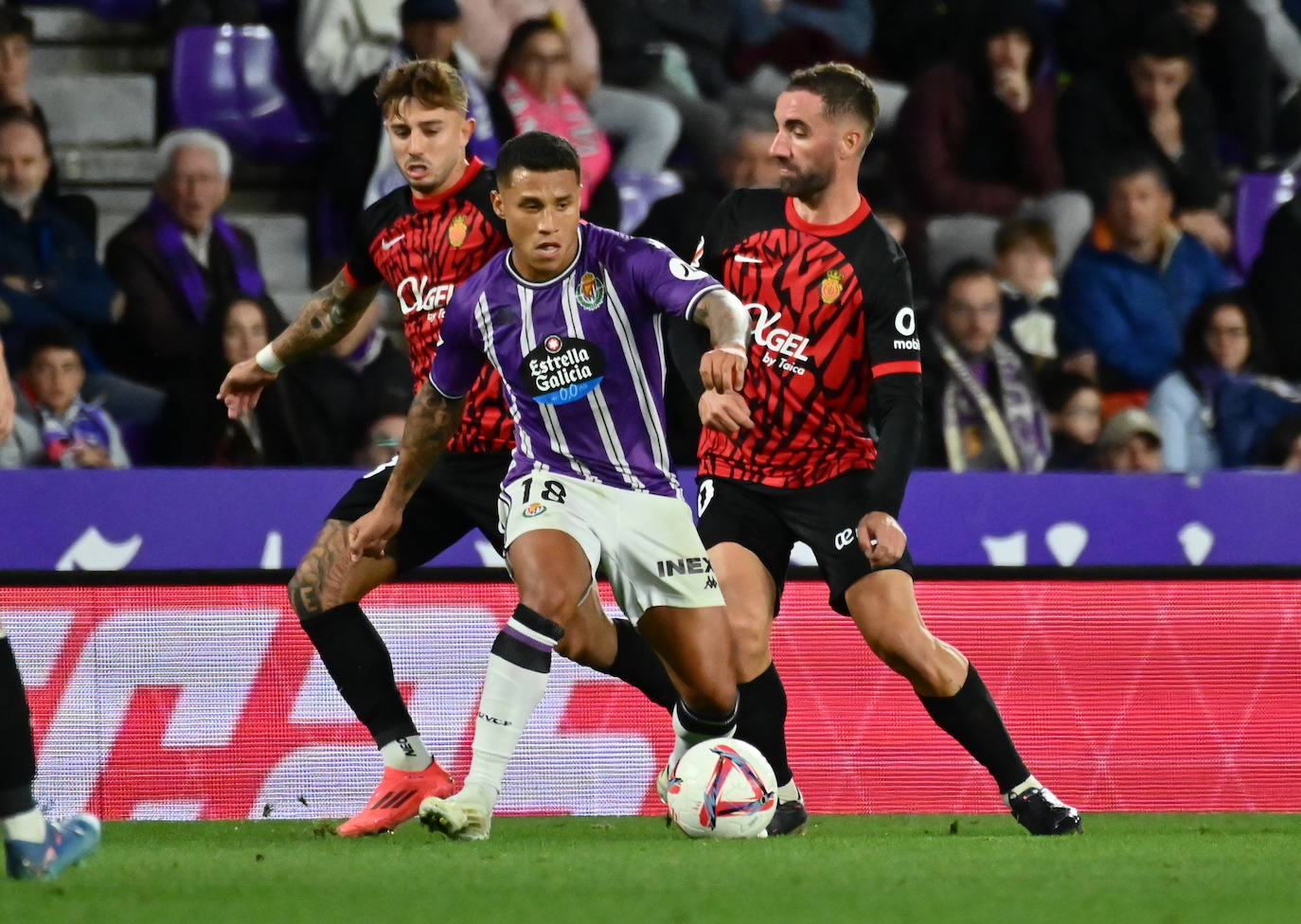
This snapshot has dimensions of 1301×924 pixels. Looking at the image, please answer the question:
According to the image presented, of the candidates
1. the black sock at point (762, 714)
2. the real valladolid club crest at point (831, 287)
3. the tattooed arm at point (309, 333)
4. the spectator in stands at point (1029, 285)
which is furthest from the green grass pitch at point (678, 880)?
the spectator in stands at point (1029, 285)

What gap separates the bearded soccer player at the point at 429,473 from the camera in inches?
222

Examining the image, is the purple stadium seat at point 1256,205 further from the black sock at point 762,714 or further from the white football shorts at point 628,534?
the white football shorts at point 628,534

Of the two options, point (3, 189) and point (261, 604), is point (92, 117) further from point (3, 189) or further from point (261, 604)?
point (261, 604)

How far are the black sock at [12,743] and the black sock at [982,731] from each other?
2.38 m

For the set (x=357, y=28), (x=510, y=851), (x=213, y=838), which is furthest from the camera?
(x=357, y=28)

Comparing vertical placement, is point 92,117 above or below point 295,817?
above

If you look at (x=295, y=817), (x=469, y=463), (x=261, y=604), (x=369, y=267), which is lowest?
(x=295, y=817)

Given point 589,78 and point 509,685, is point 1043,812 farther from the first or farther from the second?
point 589,78

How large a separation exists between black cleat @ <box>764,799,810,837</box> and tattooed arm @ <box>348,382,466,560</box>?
1251 millimetres

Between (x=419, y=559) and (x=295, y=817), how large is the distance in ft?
3.52

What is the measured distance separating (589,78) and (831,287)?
13.7ft

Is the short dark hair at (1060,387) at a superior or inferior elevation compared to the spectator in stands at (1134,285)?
inferior

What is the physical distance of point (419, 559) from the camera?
5.83m

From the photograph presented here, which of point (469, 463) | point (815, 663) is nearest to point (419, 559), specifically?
point (469, 463)
